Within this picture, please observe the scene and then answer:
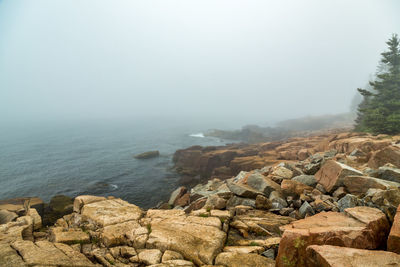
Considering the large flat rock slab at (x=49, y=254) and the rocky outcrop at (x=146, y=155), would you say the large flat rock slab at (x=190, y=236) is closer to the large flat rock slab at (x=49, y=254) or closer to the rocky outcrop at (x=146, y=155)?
the large flat rock slab at (x=49, y=254)

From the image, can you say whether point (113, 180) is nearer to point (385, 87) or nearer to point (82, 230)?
point (82, 230)

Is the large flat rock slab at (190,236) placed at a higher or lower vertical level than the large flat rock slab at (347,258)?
lower

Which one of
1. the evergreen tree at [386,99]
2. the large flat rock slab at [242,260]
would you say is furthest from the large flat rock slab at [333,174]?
the evergreen tree at [386,99]

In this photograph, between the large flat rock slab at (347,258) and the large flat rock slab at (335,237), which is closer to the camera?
the large flat rock slab at (347,258)

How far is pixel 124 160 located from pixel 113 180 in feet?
44.7

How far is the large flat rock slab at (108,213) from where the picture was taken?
10102 millimetres

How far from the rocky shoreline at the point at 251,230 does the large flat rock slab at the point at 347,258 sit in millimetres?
21

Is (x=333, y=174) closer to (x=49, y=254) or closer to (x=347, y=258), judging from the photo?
(x=347, y=258)

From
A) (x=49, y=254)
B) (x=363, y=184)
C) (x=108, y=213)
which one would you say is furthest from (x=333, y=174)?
(x=49, y=254)

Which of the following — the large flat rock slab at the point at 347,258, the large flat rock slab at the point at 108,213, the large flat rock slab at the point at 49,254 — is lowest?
the large flat rock slab at the point at 108,213

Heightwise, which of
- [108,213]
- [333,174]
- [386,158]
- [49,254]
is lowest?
[108,213]

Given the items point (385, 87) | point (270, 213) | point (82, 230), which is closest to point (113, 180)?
point (82, 230)

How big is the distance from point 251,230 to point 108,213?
8.71m

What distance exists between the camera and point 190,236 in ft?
25.0
